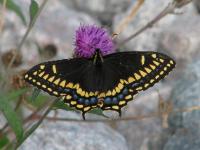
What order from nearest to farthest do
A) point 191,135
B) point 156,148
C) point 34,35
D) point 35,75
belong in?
point 35,75
point 191,135
point 156,148
point 34,35

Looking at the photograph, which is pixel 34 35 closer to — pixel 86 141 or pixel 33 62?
pixel 33 62

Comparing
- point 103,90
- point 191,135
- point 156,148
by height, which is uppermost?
point 103,90

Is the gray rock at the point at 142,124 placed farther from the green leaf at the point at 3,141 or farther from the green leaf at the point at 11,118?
the green leaf at the point at 11,118

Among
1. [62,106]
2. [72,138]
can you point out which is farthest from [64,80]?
[72,138]

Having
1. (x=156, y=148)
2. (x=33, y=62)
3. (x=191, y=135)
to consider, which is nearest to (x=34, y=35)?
(x=33, y=62)

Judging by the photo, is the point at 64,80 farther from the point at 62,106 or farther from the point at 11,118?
the point at 11,118
